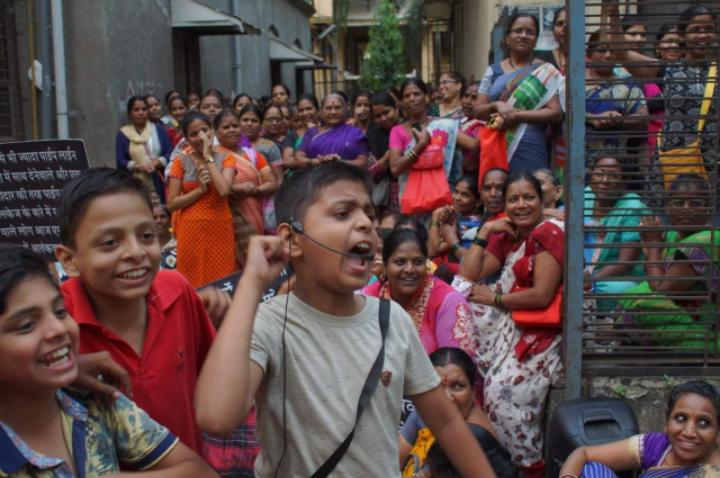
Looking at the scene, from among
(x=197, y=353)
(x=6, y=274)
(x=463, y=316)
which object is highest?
(x=6, y=274)

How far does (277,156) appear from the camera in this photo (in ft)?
24.2

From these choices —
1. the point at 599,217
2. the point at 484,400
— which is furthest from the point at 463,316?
the point at 599,217

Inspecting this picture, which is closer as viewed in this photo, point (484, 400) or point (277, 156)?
point (484, 400)

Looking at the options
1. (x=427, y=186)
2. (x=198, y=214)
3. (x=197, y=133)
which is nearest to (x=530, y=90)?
(x=427, y=186)

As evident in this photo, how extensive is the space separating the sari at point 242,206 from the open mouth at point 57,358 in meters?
4.26

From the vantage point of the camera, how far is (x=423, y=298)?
4.25 meters

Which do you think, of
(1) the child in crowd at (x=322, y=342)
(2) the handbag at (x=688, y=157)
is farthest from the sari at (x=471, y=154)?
(1) the child in crowd at (x=322, y=342)

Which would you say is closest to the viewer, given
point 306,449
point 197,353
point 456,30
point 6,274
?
point 6,274

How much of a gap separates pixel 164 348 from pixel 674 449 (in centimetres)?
214

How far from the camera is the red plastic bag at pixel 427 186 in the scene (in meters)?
6.18

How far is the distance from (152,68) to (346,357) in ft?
33.3

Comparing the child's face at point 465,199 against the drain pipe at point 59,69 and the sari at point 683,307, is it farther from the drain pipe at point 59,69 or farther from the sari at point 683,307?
the drain pipe at point 59,69

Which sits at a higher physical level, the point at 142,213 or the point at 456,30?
the point at 456,30

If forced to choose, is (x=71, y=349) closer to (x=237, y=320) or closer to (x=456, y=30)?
(x=237, y=320)
